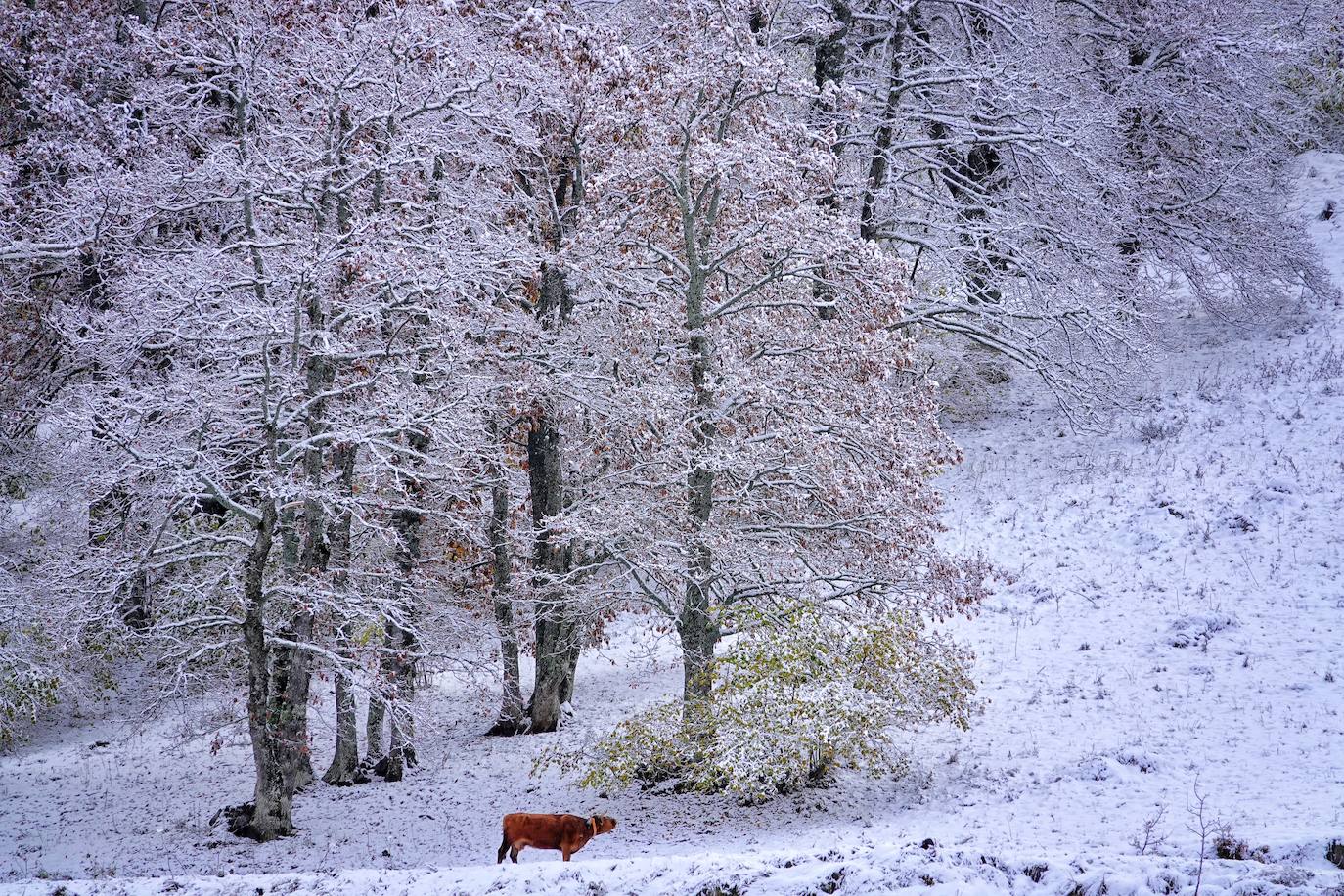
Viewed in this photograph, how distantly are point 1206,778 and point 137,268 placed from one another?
552 inches

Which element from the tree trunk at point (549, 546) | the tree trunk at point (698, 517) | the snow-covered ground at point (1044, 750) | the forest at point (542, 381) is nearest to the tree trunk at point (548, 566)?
the tree trunk at point (549, 546)

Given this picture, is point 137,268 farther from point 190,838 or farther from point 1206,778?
point 1206,778

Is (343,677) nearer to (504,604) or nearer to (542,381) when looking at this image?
(504,604)

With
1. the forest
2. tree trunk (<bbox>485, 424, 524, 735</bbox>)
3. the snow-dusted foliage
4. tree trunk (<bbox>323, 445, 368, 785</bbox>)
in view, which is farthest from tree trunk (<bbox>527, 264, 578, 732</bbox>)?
the snow-dusted foliage

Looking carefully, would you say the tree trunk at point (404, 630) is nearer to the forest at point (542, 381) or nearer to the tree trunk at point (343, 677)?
the forest at point (542, 381)

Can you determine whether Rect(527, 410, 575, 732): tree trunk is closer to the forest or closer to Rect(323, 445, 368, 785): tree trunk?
the forest

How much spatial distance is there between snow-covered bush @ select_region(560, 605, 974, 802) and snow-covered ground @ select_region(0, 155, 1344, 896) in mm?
541

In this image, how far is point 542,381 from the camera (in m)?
14.5

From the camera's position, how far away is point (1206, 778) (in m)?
11.0

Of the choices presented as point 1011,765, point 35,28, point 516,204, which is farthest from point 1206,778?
point 35,28

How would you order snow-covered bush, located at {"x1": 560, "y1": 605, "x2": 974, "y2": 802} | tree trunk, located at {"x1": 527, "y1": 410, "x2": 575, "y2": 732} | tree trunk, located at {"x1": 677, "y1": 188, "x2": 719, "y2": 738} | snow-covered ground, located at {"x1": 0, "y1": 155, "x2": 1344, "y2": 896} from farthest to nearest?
1. tree trunk, located at {"x1": 527, "y1": 410, "x2": 575, "y2": 732}
2. tree trunk, located at {"x1": 677, "y1": 188, "x2": 719, "y2": 738}
3. snow-covered bush, located at {"x1": 560, "y1": 605, "x2": 974, "y2": 802}
4. snow-covered ground, located at {"x1": 0, "y1": 155, "x2": 1344, "y2": 896}

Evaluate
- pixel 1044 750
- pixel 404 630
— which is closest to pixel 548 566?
pixel 404 630

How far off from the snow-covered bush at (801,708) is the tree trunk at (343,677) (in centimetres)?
395

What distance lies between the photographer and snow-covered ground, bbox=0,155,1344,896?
279 inches
